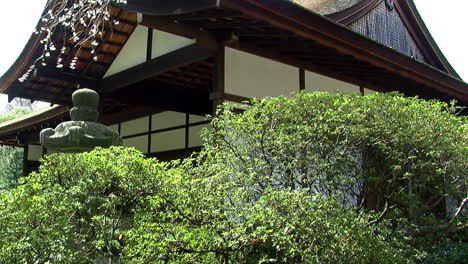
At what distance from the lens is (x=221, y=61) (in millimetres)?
6691

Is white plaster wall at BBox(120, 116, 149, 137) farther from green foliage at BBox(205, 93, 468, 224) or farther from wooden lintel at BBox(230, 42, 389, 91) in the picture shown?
green foliage at BBox(205, 93, 468, 224)

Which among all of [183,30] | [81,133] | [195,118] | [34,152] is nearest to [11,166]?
[34,152]

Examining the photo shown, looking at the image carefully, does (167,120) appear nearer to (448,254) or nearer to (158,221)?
(448,254)

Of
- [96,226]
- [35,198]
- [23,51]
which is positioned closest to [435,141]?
[96,226]

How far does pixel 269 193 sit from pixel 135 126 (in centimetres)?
895

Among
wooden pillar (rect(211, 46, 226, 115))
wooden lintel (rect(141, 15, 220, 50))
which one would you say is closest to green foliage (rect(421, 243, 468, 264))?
wooden pillar (rect(211, 46, 226, 115))

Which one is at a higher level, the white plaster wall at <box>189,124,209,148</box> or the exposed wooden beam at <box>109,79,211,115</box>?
the exposed wooden beam at <box>109,79,211,115</box>

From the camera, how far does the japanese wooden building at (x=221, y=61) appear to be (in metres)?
6.27

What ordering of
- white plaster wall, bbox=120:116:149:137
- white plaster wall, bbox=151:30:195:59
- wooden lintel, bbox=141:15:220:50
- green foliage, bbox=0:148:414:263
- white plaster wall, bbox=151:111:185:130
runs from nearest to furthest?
green foliage, bbox=0:148:414:263 → wooden lintel, bbox=141:15:220:50 → white plaster wall, bbox=151:30:195:59 → white plaster wall, bbox=151:111:185:130 → white plaster wall, bbox=120:116:149:137

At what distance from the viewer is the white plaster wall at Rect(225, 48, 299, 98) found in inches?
276

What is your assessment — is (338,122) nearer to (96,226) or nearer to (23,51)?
(96,226)

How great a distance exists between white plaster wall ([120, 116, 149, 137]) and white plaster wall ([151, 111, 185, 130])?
28 cm

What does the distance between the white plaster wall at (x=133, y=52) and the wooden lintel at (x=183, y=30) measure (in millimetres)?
1963

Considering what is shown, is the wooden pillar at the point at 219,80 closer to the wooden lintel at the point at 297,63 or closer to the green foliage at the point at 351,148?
the wooden lintel at the point at 297,63
